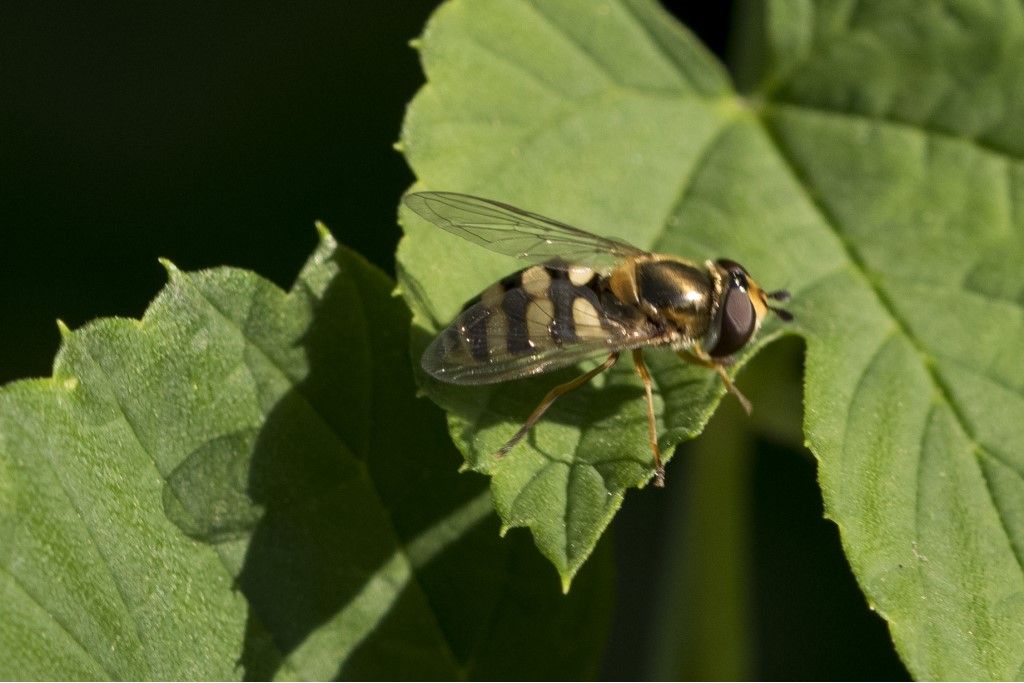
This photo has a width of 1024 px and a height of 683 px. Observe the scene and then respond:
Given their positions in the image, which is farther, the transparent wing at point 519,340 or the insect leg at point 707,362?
the insect leg at point 707,362

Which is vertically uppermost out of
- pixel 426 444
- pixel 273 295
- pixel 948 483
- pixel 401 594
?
pixel 273 295

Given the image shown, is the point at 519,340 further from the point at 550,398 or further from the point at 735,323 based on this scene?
the point at 735,323

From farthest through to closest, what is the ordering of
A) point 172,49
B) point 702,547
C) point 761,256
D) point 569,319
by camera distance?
1. point 172,49
2. point 702,547
3. point 761,256
4. point 569,319

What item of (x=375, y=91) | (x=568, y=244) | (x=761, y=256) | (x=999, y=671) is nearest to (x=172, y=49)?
(x=375, y=91)

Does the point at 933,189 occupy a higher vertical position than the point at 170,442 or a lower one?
lower

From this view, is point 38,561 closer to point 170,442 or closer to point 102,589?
point 102,589

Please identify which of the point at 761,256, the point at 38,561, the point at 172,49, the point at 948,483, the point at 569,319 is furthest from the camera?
the point at 172,49

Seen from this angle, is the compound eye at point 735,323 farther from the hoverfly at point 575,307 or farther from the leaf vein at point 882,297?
the leaf vein at point 882,297

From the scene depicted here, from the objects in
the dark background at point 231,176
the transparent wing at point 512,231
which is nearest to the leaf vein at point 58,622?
the transparent wing at point 512,231
